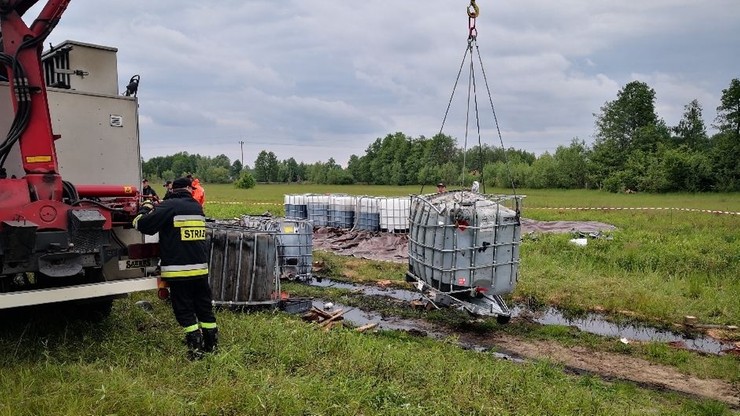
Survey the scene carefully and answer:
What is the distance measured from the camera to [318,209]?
784 inches

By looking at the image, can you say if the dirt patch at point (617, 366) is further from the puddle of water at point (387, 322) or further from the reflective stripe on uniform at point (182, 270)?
the reflective stripe on uniform at point (182, 270)

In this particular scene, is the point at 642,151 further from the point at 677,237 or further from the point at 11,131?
the point at 11,131

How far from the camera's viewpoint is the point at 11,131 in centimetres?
540

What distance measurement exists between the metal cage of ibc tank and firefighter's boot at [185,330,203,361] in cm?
367

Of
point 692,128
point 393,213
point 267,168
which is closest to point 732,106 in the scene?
point 692,128

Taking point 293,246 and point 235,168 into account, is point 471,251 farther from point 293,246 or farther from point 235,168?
point 235,168

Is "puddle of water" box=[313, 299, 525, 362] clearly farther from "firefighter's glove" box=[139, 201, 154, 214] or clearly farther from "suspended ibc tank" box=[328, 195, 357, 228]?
"suspended ibc tank" box=[328, 195, 357, 228]

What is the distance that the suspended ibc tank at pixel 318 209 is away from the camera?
19797 mm

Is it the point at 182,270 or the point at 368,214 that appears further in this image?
the point at 368,214

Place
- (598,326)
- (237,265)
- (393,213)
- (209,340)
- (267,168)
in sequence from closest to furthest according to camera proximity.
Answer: (209,340) → (237,265) → (598,326) → (393,213) → (267,168)

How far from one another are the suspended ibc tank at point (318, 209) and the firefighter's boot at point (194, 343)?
46.2 feet

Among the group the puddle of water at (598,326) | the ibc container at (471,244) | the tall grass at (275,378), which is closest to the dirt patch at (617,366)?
the tall grass at (275,378)

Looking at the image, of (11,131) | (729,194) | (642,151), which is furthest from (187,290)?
(642,151)

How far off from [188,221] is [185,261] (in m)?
0.40
